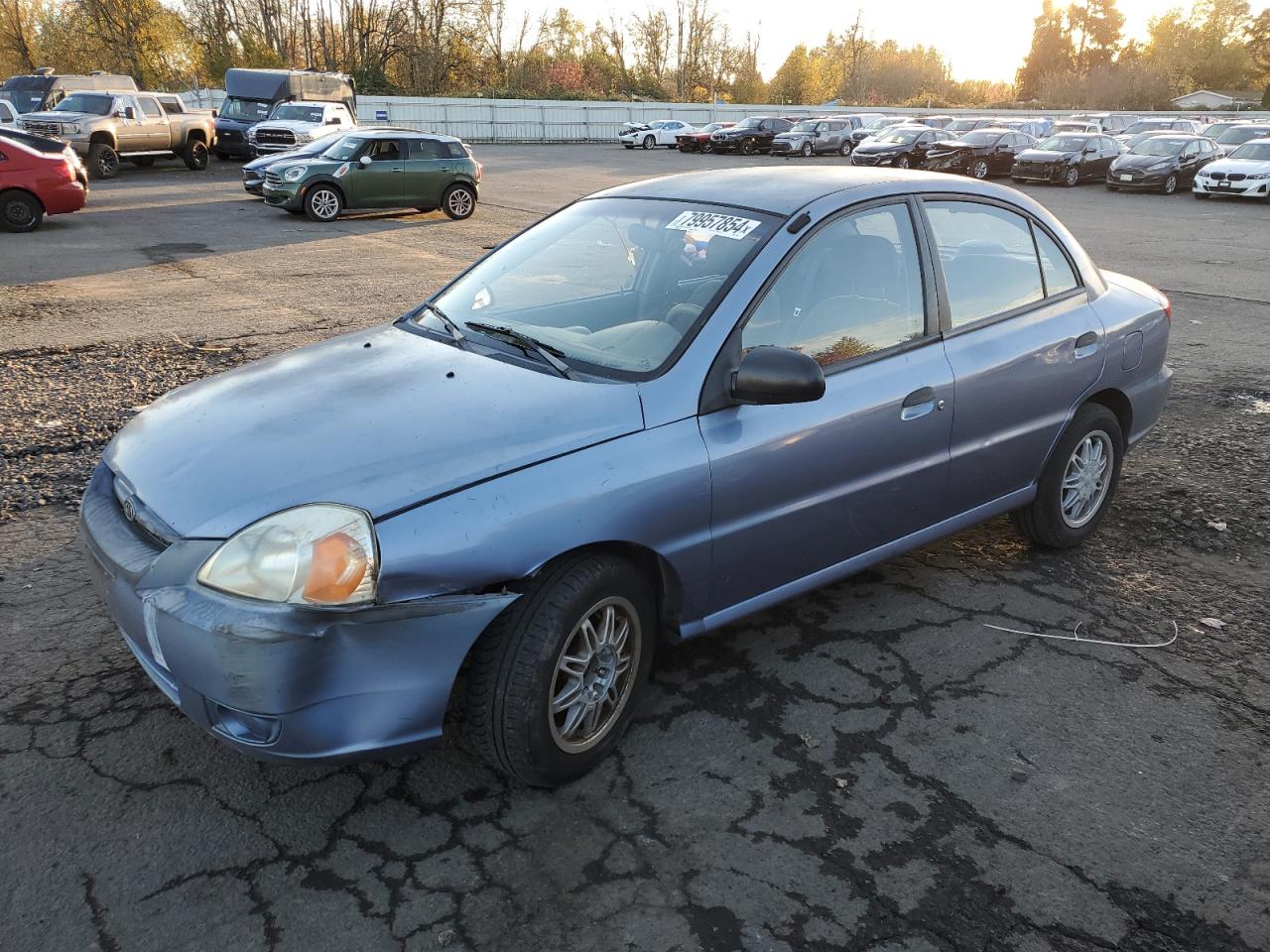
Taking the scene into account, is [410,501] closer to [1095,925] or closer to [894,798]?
[894,798]

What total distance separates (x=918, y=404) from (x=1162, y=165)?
2678cm

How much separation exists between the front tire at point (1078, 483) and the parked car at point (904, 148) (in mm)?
25703

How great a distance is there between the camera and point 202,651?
2443 millimetres

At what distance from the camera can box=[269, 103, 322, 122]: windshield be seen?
24359mm

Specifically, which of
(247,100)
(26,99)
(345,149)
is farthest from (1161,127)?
(26,99)

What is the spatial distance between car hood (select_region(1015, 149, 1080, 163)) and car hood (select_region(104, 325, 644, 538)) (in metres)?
28.4

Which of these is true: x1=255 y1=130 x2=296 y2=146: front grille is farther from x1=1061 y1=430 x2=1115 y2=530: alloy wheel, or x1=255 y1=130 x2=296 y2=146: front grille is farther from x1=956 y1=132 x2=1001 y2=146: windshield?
x1=1061 y1=430 x2=1115 y2=530: alloy wheel

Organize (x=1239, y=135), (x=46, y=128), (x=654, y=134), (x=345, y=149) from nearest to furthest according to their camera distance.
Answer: (x=345, y=149), (x=46, y=128), (x=1239, y=135), (x=654, y=134)

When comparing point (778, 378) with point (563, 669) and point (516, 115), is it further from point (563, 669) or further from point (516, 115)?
point (516, 115)

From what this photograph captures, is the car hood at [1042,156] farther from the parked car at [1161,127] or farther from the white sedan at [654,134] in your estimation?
the white sedan at [654,134]

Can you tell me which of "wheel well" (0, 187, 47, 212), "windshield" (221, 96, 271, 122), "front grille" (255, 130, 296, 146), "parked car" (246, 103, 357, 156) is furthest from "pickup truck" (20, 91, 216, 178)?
"wheel well" (0, 187, 47, 212)

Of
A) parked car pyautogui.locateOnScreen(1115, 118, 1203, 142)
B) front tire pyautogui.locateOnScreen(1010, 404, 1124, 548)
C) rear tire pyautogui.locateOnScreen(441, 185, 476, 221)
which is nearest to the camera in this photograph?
front tire pyautogui.locateOnScreen(1010, 404, 1124, 548)

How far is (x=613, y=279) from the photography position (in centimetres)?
372

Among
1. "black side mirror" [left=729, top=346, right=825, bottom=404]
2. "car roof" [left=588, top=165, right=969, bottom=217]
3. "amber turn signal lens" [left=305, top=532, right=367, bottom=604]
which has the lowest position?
"amber turn signal lens" [left=305, top=532, right=367, bottom=604]
